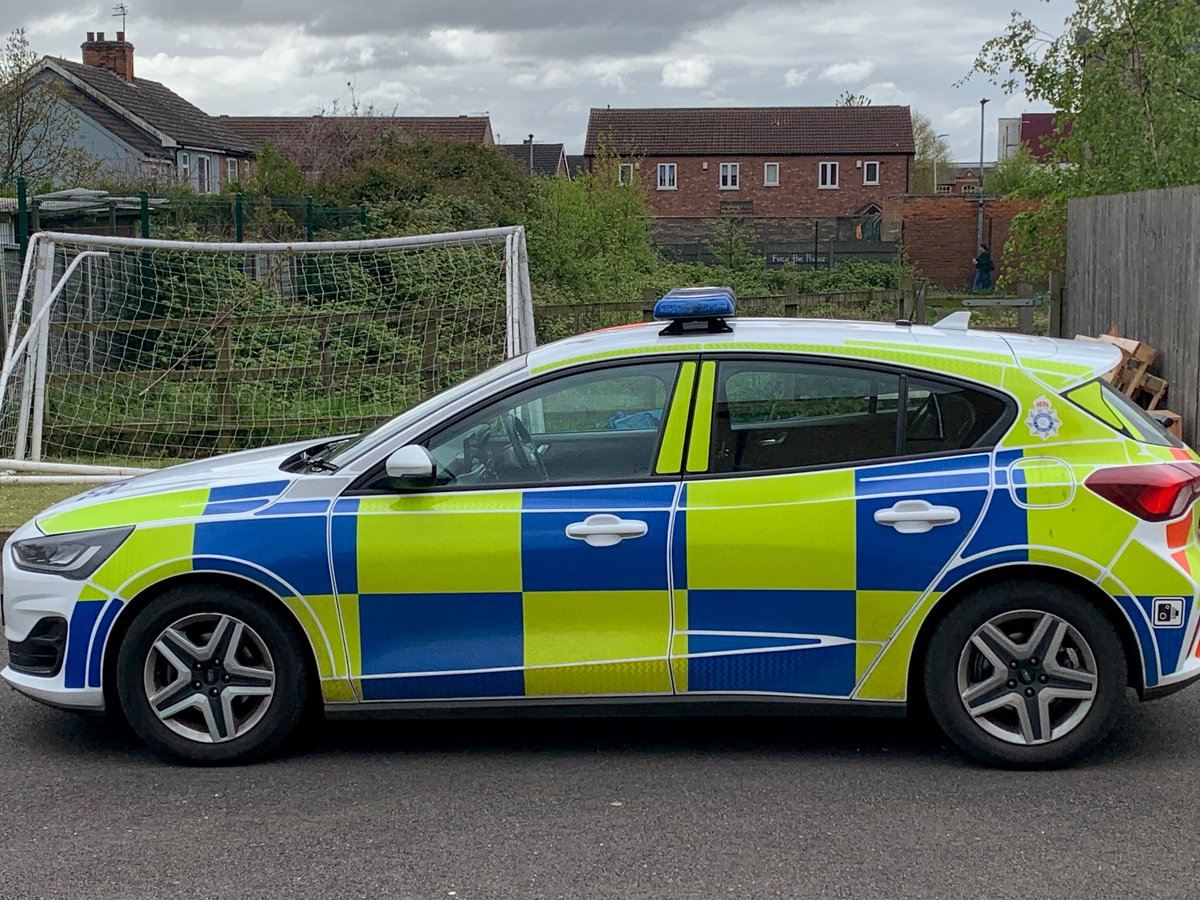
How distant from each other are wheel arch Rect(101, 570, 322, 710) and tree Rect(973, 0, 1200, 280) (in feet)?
37.7

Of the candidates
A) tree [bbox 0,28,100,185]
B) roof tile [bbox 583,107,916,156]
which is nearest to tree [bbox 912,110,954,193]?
roof tile [bbox 583,107,916,156]

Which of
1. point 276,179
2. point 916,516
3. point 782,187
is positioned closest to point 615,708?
point 916,516

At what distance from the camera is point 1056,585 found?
16.0 feet

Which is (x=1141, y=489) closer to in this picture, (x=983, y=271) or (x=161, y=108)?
(x=983, y=271)

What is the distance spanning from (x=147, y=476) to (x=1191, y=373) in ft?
26.9

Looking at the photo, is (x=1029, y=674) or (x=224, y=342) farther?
(x=224, y=342)

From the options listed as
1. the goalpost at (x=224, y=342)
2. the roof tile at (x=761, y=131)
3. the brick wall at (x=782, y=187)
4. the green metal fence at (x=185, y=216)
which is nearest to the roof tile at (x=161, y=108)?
the roof tile at (x=761, y=131)

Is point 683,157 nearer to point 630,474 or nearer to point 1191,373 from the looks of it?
point 1191,373

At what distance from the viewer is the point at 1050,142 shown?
1631 cm

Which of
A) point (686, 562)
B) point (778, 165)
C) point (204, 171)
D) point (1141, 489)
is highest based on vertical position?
point (778, 165)

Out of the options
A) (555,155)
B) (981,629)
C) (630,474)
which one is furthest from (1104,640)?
Result: (555,155)

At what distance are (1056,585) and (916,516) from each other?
0.53 metres

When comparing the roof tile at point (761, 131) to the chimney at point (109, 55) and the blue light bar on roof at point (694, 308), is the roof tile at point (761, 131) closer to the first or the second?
the chimney at point (109, 55)

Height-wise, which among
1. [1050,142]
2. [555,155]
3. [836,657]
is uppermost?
[555,155]
